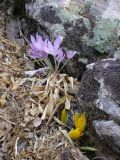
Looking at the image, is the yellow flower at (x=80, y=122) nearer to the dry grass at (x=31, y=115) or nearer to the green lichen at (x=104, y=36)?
the dry grass at (x=31, y=115)

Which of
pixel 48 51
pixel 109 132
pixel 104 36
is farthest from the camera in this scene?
pixel 104 36

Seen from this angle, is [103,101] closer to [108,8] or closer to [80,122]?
[80,122]

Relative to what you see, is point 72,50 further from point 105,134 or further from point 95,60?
point 105,134

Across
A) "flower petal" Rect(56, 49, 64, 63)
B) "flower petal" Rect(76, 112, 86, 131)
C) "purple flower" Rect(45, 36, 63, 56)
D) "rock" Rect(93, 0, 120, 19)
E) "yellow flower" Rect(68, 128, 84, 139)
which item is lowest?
"yellow flower" Rect(68, 128, 84, 139)

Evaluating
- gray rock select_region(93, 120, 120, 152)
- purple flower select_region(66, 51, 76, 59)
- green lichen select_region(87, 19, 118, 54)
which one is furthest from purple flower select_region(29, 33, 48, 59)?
gray rock select_region(93, 120, 120, 152)

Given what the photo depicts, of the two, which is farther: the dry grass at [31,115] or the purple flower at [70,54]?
the purple flower at [70,54]

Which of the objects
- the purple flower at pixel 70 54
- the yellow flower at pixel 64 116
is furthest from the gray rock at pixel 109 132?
the purple flower at pixel 70 54

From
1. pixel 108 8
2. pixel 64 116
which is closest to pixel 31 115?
pixel 64 116

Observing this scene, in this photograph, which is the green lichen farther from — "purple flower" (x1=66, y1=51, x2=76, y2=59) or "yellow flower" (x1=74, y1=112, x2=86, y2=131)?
"yellow flower" (x1=74, y1=112, x2=86, y2=131)
